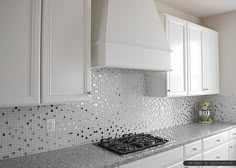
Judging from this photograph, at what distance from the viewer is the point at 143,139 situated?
7.73 ft

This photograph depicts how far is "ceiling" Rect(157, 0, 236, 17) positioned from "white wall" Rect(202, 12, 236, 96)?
16 centimetres

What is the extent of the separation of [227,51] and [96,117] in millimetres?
2459

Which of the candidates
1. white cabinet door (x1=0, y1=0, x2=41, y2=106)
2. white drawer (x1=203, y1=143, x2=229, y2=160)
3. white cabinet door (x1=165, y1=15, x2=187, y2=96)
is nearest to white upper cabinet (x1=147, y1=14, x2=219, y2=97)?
white cabinet door (x1=165, y1=15, x2=187, y2=96)

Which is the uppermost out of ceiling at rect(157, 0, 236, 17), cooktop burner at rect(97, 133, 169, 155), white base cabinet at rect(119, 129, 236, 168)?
ceiling at rect(157, 0, 236, 17)

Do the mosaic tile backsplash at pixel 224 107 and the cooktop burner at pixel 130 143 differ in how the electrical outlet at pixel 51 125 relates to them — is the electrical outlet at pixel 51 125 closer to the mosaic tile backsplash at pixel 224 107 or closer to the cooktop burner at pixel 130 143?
the cooktop burner at pixel 130 143

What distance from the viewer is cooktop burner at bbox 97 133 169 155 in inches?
78.9

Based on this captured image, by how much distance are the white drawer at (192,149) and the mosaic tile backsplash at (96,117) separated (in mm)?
590

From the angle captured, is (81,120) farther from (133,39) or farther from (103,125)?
(133,39)

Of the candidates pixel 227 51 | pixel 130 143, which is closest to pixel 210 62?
pixel 227 51

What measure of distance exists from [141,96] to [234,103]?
66.2 inches

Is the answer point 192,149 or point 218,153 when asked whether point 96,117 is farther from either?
point 218,153

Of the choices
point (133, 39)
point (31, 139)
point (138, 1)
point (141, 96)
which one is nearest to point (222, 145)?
point (141, 96)

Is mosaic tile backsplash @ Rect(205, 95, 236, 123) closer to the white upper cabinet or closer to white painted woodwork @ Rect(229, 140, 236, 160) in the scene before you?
the white upper cabinet

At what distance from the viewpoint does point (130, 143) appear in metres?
2.22
